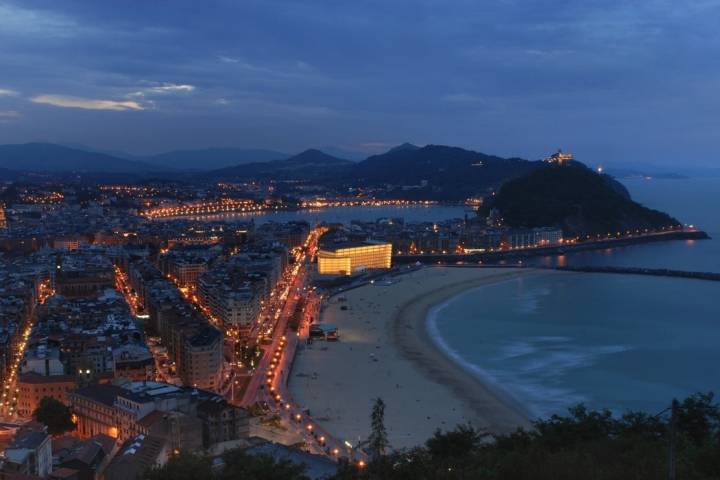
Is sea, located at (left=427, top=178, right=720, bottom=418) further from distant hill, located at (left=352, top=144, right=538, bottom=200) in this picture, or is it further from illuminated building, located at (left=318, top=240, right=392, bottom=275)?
distant hill, located at (left=352, top=144, right=538, bottom=200)

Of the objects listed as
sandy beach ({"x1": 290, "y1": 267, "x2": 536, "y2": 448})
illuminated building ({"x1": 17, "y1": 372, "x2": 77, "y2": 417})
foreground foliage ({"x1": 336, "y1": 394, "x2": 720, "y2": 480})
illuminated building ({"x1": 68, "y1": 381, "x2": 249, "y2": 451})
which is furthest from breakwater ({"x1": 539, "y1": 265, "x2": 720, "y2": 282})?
illuminated building ({"x1": 17, "y1": 372, "x2": 77, "y2": 417})

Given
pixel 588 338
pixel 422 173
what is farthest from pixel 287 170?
pixel 588 338

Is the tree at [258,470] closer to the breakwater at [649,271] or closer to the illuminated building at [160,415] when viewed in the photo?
the illuminated building at [160,415]

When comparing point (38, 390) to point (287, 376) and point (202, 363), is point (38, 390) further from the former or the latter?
point (287, 376)

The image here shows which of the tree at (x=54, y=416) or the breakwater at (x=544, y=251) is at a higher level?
the breakwater at (x=544, y=251)

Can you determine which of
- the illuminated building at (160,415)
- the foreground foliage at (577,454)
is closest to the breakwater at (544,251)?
the illuminated building at (160,415)

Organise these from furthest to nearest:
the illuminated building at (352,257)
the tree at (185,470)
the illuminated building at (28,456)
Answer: the illuminated building at (352,257) < the illuminated building at (28,456) < the tree at (185,470)
